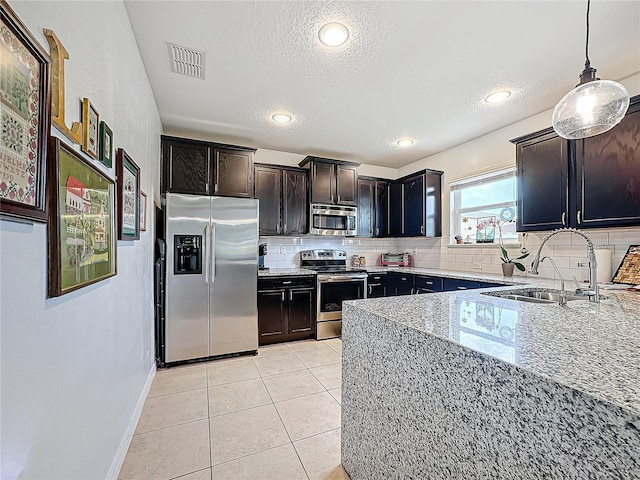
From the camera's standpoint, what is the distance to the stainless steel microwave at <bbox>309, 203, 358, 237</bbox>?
162 inches

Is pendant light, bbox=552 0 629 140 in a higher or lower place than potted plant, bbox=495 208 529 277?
higher

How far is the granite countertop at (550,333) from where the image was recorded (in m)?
0.63

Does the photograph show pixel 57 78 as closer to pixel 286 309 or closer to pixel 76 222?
pixel 76 222

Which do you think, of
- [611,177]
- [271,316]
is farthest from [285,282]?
[611,177]

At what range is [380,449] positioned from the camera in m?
1.25

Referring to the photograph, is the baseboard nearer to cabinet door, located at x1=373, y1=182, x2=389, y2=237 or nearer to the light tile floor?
the light tile floor

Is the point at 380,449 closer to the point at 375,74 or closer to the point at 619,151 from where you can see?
the point at 375,74

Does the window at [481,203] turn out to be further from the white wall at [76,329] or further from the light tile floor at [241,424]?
the white wall at [76,329]

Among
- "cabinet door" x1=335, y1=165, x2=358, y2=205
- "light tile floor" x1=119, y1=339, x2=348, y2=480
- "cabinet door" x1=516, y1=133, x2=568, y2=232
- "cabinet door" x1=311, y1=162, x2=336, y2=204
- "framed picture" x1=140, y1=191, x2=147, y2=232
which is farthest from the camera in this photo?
"cabinet door" x1=335, y1=165, x2=358, y2=205

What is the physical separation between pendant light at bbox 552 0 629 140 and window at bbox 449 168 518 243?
195 cm

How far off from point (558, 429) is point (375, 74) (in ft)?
8.16

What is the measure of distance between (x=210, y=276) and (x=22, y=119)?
2495 millimetres

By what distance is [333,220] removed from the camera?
4.30 metres

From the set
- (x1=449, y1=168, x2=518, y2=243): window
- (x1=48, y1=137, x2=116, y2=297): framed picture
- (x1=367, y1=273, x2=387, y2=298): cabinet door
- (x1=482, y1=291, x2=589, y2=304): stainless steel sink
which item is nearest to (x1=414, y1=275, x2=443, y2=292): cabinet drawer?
(x1=367, y1=273, x2=387, y2=298): cabinet door
